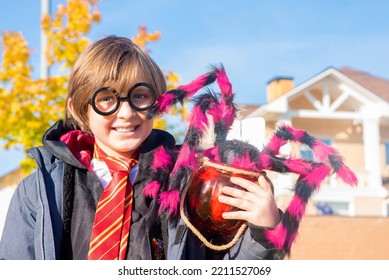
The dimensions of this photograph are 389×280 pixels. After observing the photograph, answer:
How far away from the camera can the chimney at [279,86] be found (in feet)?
33.5

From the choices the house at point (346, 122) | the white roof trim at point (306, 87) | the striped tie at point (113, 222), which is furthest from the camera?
the house at point (346, 122)

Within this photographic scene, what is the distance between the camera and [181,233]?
4.17 feet

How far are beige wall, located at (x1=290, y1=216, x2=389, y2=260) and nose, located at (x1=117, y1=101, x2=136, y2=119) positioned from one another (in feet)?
20.4

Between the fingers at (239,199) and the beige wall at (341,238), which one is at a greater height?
the fingers at (239,199)

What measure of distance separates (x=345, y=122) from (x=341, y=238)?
349 centimetres

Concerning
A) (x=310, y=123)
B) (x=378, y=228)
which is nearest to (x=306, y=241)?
(x=378, y=228)

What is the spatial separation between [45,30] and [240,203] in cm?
390

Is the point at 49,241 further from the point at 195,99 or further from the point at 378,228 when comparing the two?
the point at 378,228

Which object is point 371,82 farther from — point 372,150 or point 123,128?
point 123,128

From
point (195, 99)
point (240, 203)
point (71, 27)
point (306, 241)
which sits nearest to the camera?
point (240, 203)

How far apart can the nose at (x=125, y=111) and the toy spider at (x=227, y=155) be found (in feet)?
0.12

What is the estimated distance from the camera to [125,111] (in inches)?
52.9

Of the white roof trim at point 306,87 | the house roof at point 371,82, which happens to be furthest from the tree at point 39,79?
the house roof at point 371,82

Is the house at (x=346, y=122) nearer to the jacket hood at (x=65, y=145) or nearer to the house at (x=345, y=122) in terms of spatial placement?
the house at (x=345, y=122)
